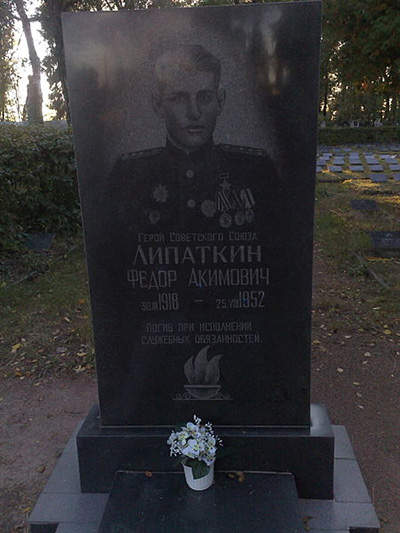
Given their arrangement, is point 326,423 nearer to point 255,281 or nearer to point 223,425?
point 223,425

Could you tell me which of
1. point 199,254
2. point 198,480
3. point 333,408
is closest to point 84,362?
point 333,408

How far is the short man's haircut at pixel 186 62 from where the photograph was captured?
2189 millimetres

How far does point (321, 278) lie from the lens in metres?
6.66

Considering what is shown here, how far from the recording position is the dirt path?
2.91 metres

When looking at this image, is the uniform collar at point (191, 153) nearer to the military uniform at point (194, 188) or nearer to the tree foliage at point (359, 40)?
the military uniform at point (194, 188)

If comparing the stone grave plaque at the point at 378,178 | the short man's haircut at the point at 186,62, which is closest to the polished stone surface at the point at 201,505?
the short man's haircut at the point at 186,62

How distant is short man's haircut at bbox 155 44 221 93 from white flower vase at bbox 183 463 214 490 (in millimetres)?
1827

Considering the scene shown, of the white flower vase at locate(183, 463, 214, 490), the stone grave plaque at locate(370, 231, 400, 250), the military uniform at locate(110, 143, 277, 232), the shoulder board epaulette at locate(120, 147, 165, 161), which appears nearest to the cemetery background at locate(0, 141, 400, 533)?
the stone grave plaque at locate(370, 231, 400, 250)

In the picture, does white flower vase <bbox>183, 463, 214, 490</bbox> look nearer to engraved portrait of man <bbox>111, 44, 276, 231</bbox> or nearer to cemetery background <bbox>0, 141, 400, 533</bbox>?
cemetery background <bbox>0, 141, 400, 533</bbox>

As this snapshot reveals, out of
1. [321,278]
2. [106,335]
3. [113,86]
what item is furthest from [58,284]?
[113,86]

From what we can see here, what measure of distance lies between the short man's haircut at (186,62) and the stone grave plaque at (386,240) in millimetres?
5885

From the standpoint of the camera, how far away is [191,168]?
7.71 ft

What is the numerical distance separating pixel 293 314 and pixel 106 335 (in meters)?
0.97

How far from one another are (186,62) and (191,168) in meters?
0.47
